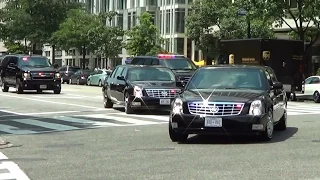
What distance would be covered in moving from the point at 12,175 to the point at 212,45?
1662 inches

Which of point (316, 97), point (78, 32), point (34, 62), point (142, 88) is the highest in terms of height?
point (78, 32)

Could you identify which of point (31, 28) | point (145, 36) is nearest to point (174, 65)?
point (145, 36)

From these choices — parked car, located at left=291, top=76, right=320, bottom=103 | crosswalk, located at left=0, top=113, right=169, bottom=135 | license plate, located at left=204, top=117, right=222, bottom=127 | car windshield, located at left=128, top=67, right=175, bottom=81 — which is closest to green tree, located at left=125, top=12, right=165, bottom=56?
parked car, located at left=291, top=76, right=320, bottom=103

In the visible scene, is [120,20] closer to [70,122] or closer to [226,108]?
[70,122]

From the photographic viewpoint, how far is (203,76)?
44.9 ft

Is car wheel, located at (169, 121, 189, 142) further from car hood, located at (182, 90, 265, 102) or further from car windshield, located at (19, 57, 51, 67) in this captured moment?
car windshield, located at (19, 57, 51, 67)

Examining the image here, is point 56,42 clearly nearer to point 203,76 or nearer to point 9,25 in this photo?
point 9,25

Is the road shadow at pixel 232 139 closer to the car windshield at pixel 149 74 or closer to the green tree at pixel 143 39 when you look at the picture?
the car windshield at pixel 149 74

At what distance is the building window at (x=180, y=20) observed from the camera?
63969 millimetres

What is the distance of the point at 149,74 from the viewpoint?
20.7m

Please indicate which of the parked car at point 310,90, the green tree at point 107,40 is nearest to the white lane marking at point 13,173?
the parked car at point 310,90

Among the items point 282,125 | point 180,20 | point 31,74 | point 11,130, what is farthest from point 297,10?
point 180,20

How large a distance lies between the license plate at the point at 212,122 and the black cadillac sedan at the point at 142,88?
23.1 feet

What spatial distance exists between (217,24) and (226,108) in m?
37.4
